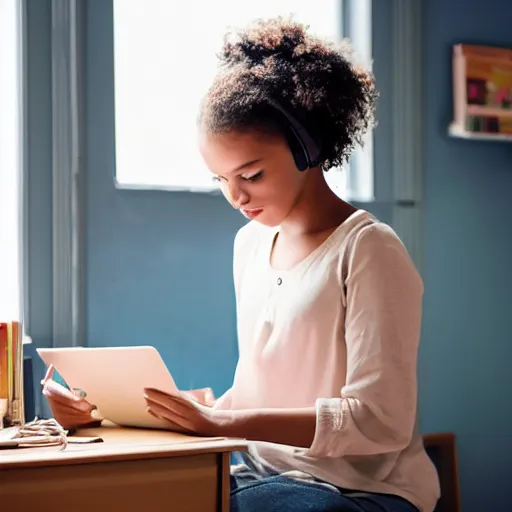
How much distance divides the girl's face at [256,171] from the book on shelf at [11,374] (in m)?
0.45

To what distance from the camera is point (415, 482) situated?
1.54 metres

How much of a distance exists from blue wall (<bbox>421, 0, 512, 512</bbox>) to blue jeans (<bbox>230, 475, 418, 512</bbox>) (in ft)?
2.96

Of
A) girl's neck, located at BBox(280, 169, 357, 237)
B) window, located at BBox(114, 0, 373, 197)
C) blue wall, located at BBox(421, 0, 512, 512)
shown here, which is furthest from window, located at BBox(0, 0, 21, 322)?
blue wall, located at BBox(421, 0, 512, 512)

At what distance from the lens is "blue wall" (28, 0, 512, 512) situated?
6.54 ft

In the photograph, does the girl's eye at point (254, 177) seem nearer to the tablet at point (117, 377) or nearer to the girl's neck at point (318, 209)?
the girl's neck at point (318, 209)

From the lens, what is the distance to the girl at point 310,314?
1.43 metres

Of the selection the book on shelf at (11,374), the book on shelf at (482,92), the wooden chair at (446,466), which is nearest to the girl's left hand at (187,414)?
the book on shelf at (11,374)

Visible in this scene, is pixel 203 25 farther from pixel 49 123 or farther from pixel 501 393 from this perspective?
pixel 501 393

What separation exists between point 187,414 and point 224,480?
0.12 meters

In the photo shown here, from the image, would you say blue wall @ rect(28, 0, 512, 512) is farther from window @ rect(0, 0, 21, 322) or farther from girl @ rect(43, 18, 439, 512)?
girl @ rect(43, 18, 439, 512)

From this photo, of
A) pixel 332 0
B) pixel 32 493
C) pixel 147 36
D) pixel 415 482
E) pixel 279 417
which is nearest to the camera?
pixel 32 493

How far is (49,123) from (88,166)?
0.42 ft

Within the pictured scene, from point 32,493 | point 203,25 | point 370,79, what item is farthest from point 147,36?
point 32,493

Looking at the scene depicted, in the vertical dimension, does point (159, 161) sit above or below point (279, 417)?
above
